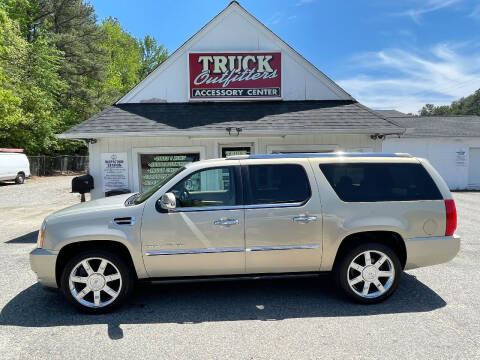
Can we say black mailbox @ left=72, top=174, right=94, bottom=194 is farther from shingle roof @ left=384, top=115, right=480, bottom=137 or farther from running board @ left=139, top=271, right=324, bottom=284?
shingle roof @ left=384, top=115, right=480, bottom=137

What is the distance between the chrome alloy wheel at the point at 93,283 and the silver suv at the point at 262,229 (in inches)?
0.4

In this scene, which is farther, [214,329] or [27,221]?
[27,221]

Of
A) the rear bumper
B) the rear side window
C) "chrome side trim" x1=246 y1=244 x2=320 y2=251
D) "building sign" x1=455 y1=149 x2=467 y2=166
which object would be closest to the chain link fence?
"chrome side trim" x1=246 y1=244 x2=320 y2=251

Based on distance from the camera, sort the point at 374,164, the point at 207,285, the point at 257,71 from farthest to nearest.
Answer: the point at 257,71, the point at 207,285, the point at 374,164

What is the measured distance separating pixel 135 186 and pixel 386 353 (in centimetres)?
709

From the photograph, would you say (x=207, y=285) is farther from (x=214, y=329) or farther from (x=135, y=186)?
(x=135, y=186)

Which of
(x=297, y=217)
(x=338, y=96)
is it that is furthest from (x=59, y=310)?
(x=338, y=96)

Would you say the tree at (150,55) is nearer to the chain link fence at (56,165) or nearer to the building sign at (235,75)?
the chain link fence at (56,165)

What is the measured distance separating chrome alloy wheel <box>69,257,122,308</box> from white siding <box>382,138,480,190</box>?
51.1 ft

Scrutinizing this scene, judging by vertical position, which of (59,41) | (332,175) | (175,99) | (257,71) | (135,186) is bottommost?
(135,186)

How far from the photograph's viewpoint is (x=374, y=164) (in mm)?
3871

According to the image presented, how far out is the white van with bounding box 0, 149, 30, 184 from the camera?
1972 centimetres

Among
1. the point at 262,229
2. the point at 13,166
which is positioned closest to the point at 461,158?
the point at 262,229

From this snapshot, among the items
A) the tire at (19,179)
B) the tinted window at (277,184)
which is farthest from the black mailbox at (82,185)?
the tire at (19,179)
